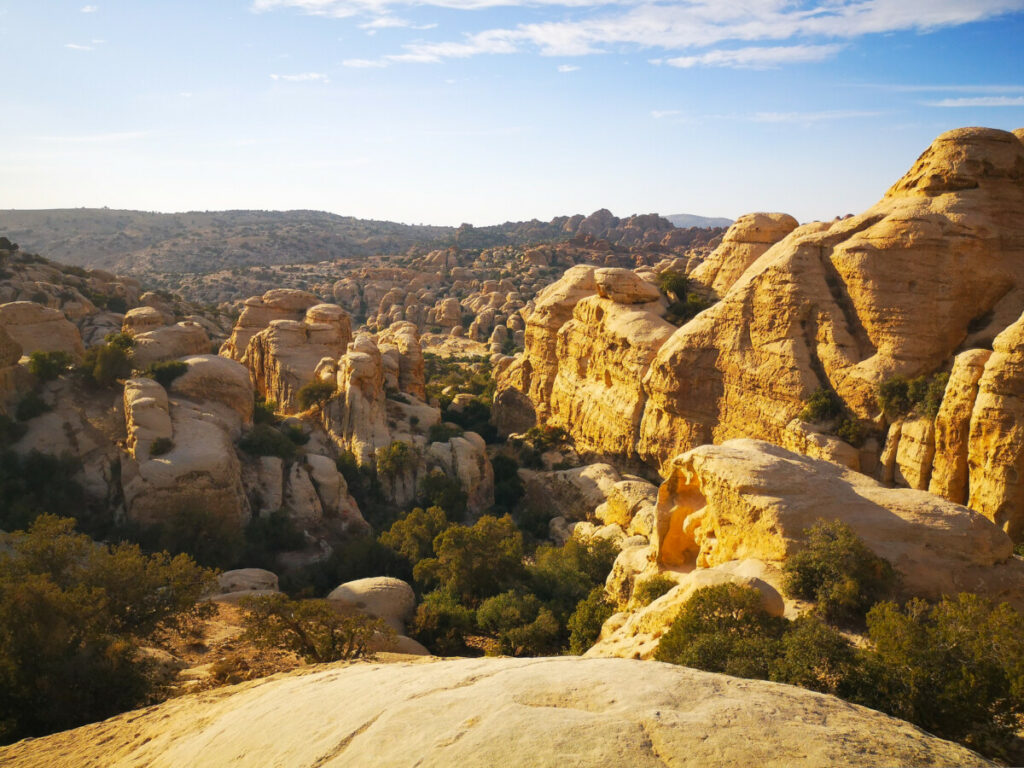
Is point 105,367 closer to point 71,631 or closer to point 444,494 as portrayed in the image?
point 444,494

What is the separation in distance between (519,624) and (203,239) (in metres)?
156

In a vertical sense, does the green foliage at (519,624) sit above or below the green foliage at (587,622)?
below

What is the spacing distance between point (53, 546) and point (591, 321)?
27642 millimetres

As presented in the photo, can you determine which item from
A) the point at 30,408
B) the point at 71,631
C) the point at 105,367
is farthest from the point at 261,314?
the point at 71,631

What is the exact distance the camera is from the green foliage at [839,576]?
12242mm

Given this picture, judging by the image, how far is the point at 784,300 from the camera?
987 inches

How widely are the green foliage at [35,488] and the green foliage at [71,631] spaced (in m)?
8.18

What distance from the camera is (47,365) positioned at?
86.9 feet

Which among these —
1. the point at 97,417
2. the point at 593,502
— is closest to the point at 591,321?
the point at 593,502

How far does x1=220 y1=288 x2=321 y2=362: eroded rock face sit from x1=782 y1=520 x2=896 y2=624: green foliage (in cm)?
3803

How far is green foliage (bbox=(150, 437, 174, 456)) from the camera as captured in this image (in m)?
23.8

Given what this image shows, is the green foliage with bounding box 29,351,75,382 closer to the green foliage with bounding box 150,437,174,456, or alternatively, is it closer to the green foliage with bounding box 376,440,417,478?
the green foliage with bounding box 150,437,174,456

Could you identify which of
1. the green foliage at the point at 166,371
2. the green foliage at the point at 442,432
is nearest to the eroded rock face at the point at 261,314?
the green foliage at the point at 166,371

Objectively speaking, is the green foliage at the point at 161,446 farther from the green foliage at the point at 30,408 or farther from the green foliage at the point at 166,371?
the green foliage at the point at 30,408
